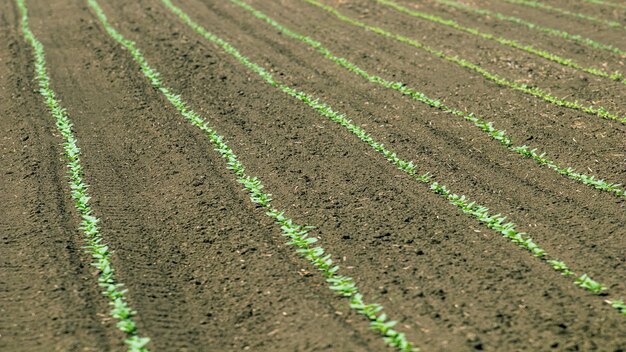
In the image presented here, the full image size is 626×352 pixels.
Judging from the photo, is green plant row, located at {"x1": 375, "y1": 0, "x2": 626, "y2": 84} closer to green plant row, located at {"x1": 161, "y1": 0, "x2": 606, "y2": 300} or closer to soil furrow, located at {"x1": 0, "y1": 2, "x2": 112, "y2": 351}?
green plant row, located at {"x1": 161, "y1": 0, "x2": 606, "y2": 300}

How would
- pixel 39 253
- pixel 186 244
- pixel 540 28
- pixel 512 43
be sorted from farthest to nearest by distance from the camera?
1. pixel 540 28
2. pixel 512 43
3. pixel 186 244
4. pixel 39 253

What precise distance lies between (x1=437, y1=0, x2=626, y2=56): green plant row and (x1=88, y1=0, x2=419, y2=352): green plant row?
22.9 ft

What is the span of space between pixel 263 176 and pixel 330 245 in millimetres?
1777

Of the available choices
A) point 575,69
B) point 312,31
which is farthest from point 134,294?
point 312,31

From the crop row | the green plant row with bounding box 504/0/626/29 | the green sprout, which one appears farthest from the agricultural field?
the crop row

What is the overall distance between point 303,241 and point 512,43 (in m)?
7.67

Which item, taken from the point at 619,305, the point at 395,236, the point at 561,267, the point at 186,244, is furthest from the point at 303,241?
the point at 619,305

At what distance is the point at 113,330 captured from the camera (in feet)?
18.6

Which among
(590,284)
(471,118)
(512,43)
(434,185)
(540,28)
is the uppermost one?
(540,28)

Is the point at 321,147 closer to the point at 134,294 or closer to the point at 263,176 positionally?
the point at 263,176

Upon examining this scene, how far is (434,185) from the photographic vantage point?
26.0 ft

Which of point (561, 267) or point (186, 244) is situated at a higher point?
point (561, 267)

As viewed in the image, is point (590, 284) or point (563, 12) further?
point (563, 12)

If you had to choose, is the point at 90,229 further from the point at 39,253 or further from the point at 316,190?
the point at 316,190
